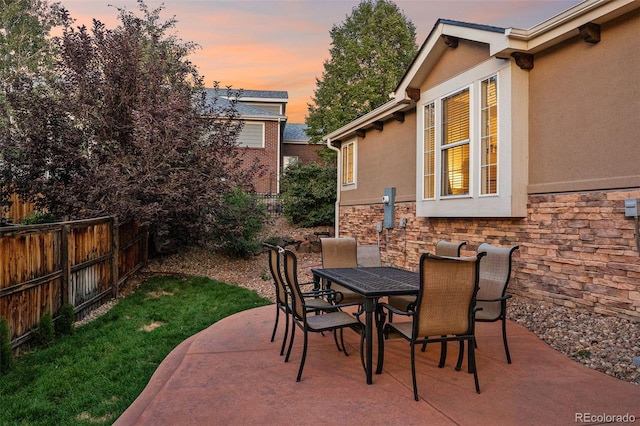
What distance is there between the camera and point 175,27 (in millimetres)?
16188

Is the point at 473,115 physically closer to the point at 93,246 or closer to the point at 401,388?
the point at 401,388

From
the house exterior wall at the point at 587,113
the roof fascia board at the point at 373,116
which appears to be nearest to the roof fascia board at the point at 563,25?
the house exterior wall at the point at 587,113

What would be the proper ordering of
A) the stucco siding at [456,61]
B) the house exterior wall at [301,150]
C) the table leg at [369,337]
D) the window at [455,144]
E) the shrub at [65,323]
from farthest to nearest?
the house exterior wall at [301,150]
the window at [455,144]
the stucco siding at [456,61]
the shrub at [65,323]
the table leg at [369,337]

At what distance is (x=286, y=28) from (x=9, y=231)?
9.82m

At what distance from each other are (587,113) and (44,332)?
6.45 metres

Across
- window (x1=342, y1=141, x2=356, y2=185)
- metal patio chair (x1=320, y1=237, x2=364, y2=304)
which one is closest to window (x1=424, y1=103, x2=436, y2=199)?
metal patio chair (x1=320, y1=237, x2=364, y2=304)

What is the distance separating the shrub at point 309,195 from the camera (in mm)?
13352

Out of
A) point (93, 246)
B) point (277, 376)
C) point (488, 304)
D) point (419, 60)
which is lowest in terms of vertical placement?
point (277, 376)

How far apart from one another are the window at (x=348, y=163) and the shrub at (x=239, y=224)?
266 cm

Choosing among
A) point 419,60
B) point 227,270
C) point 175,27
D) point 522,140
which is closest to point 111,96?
point 227,270

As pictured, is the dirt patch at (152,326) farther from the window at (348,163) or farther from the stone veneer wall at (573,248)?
the window at (348,163)

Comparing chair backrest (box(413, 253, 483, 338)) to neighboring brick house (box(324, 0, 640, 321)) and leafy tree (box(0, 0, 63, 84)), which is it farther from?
leafy tree (box(0, 0, 63, 84))

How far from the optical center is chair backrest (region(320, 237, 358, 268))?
19.1 ft

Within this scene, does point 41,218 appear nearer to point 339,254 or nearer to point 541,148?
point 339,254
